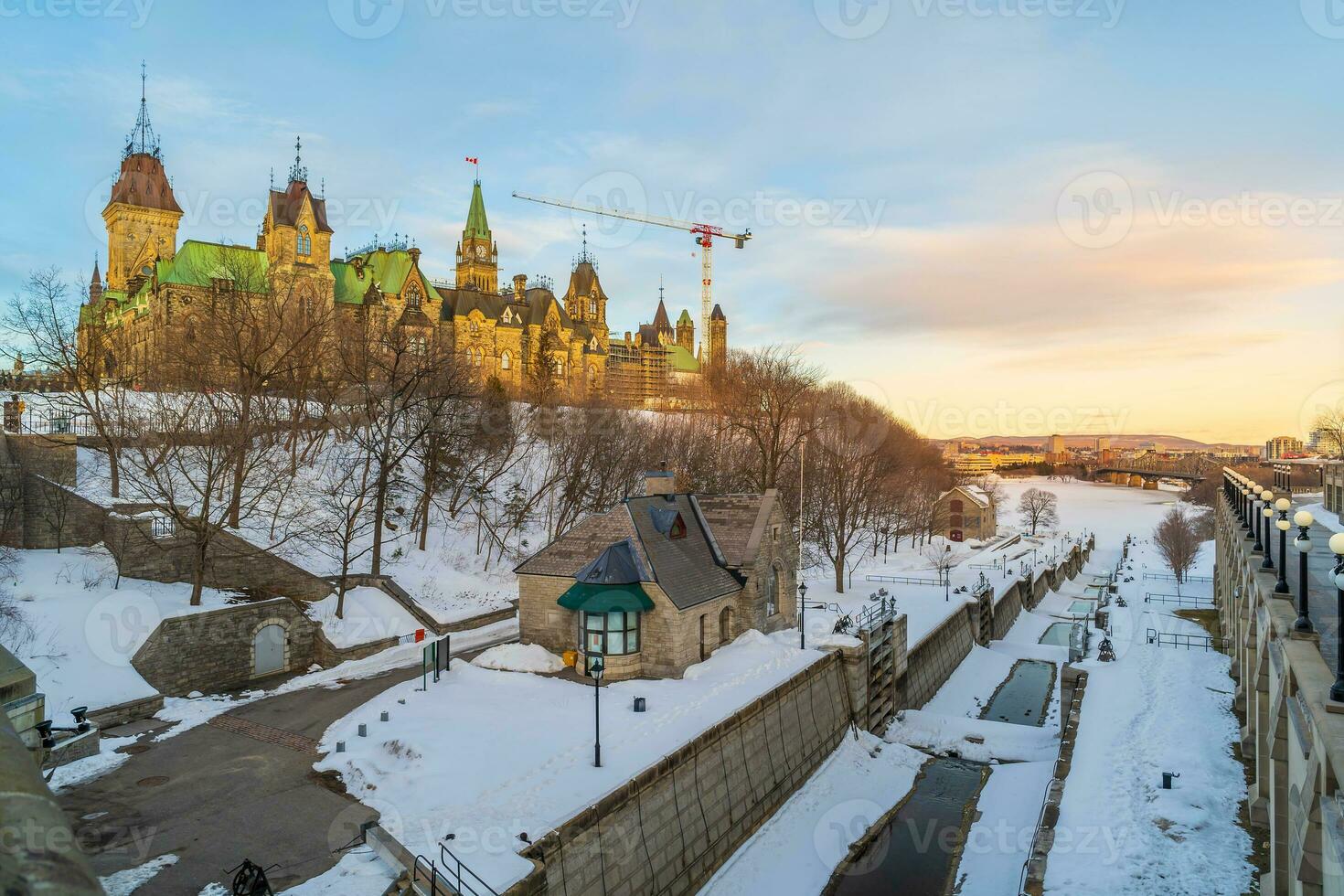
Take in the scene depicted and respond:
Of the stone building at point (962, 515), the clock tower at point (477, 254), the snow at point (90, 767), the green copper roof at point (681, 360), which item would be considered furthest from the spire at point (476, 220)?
the snow at point (90, 767)

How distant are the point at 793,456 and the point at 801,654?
101 ft

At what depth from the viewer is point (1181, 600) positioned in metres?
51.4

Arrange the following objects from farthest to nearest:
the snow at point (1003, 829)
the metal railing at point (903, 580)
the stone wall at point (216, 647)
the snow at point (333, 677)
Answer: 1. the metal railing at point (903, 580)
2. the stone wall at point (216, 647)
3. the snow at point (333, 677)
4. the snow at point (1003, 829)

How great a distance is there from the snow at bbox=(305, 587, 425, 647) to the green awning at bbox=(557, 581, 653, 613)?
8.39 m

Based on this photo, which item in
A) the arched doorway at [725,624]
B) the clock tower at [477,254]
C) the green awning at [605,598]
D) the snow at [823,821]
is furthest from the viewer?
the clock tower at [477,254]

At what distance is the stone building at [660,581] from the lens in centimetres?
2348

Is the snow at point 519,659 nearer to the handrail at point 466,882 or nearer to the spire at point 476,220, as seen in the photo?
the handrail at point 466,882

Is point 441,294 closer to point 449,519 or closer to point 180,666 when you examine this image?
point 449,519

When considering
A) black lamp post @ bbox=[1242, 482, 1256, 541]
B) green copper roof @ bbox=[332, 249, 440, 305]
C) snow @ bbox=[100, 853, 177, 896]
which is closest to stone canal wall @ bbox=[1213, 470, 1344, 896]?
black lamp post @ bbox=[1242, 482, 1256, 541]

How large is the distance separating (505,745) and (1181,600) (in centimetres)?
5054

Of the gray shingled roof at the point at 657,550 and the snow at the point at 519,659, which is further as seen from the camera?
the gray shingled roof at the point at 657,550

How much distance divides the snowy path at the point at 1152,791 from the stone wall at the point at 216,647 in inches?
891

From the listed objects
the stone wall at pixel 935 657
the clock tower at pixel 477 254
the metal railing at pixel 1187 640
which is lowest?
the stone wall at pixel 935 657

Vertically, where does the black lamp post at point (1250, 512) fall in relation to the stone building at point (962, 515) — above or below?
above
